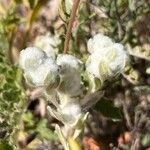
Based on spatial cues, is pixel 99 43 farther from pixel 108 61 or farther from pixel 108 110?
pixel 108 110

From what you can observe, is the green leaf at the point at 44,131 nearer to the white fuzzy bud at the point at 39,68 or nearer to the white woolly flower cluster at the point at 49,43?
the white woolly flower cluster at the point at 49,43

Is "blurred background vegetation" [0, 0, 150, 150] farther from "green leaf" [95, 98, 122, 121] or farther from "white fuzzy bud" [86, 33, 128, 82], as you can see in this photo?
"white fuzzy bud" [86, 33, 128, 82]

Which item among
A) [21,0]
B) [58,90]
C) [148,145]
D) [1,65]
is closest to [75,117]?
[58,90]

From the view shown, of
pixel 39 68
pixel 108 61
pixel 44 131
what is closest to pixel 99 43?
pixel 108 61

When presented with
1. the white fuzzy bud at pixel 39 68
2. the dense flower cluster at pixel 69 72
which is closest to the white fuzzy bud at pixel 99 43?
the dense flower cluster at pixel 69 72

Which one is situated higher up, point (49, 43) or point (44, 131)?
point (49, 43)

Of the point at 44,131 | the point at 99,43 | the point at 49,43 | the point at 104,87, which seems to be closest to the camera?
the point at 99,43

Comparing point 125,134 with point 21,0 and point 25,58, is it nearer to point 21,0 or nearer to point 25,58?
point 21,0

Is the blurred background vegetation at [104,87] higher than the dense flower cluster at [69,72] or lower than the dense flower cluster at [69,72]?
lower
